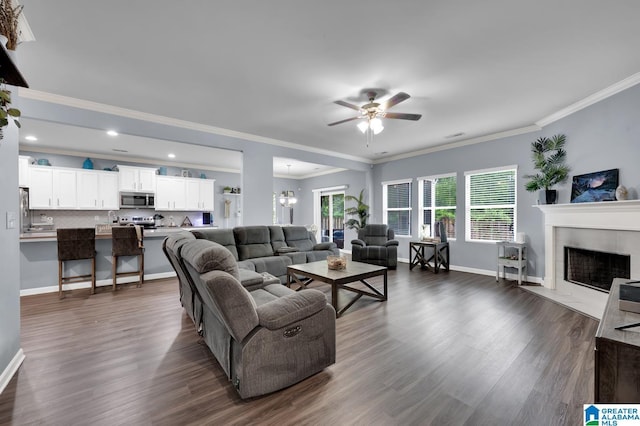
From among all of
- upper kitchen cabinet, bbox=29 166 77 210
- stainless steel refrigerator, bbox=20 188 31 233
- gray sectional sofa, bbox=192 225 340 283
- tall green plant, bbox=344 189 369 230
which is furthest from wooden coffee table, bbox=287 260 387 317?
stainless steel refrigerator, bbox=20 188 31 233

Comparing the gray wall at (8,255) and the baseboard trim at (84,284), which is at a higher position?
the gray wall at (8,255)

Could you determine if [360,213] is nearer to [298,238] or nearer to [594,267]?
[298,238]

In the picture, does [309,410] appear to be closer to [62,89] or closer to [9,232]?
[9,232]

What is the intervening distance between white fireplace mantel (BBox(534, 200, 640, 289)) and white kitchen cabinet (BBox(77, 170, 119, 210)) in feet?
28.9

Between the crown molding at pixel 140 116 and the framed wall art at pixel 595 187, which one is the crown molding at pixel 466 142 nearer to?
the framed wall art at pixel 595 187

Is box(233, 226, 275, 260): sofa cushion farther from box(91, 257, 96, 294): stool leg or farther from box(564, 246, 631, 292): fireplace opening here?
box(564, 246, 631, 292): fireplace opening

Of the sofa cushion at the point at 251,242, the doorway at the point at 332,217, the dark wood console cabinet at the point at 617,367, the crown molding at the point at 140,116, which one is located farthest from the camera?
the doorway at the point at 332,217

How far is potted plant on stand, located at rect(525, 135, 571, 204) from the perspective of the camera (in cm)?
425

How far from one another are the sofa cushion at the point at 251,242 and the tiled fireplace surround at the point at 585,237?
4.49 m

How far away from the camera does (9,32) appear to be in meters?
1.56

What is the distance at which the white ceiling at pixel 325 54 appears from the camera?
7.07ft

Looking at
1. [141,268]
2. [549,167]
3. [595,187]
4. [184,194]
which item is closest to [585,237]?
[595,187]

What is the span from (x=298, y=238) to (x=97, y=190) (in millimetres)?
4910

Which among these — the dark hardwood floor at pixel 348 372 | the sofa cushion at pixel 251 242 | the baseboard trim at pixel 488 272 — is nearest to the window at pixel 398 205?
the baseboard trim at pixel 488 272
